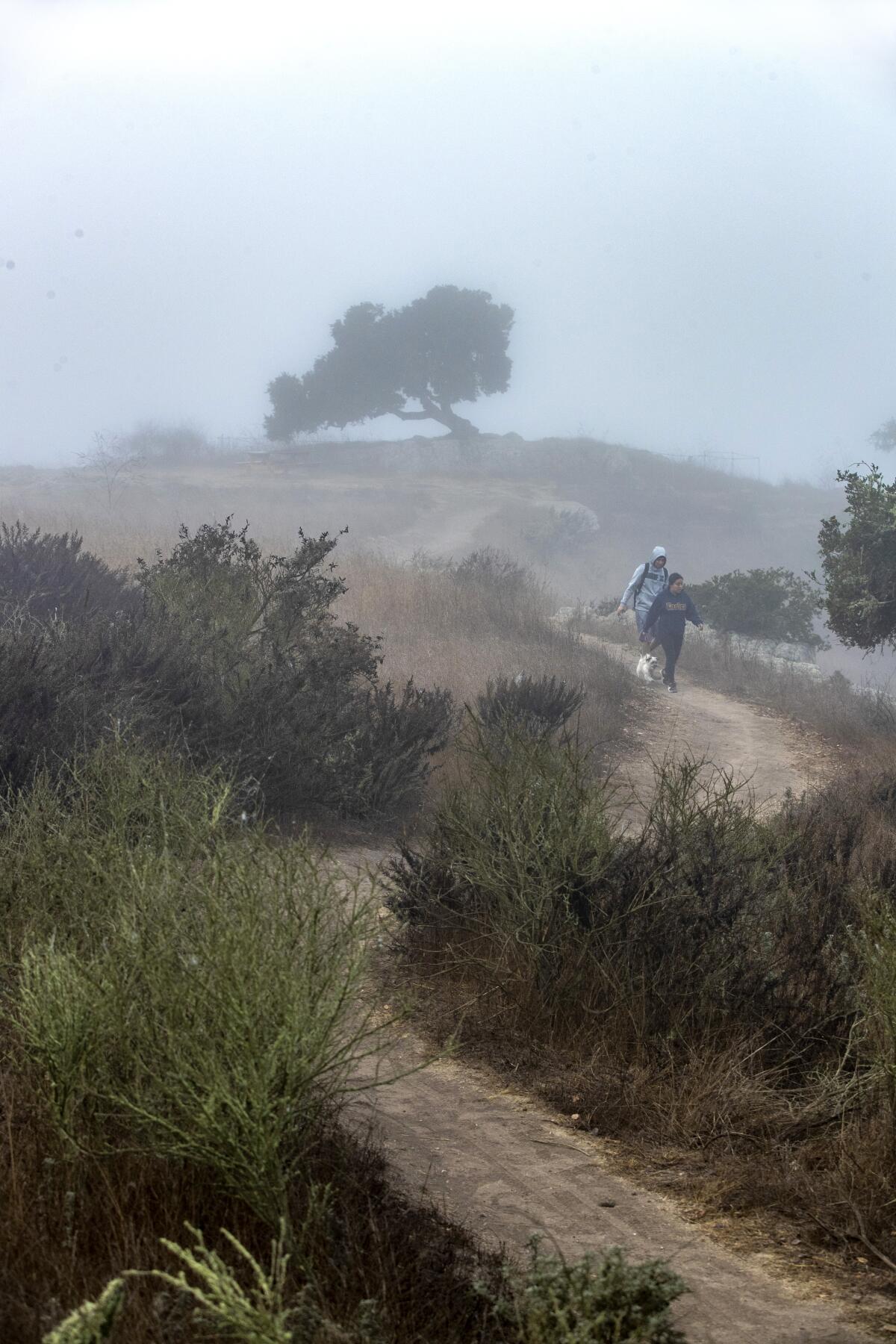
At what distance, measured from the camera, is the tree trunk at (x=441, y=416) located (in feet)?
180

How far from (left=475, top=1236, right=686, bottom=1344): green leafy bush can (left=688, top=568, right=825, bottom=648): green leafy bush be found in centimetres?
1997

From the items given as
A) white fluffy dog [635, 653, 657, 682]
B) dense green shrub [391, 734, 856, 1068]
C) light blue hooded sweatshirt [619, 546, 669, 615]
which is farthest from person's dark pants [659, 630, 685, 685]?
dense green shrub [391, 734, 856, 1068]

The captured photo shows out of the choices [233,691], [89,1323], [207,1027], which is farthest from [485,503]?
[89,1323]

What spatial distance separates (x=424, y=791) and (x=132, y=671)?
2.45 m

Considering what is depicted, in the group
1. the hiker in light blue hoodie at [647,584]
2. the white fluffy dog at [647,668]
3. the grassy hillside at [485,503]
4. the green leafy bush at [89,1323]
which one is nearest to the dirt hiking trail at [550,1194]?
the green leafy bush at [89,1323]

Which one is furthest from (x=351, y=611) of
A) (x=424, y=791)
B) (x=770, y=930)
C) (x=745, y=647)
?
(x=770, y=930)

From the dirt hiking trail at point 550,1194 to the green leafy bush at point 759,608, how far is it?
1842cm

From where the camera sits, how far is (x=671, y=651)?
1612 cm

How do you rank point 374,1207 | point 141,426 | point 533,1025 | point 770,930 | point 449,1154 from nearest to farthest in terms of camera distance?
point 374,1207
point 449,1154
point 533,1025
point 770,930
point 141,426

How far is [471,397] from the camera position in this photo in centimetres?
5659

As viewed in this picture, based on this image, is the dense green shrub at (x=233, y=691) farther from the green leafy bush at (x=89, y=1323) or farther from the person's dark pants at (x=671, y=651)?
the person's dark pants at (x=671, y=651)

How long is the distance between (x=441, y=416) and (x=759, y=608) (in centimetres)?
3589

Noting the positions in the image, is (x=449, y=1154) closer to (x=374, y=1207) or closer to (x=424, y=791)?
(x=374, y=1207)

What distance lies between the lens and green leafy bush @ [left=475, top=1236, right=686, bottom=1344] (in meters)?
1.91
